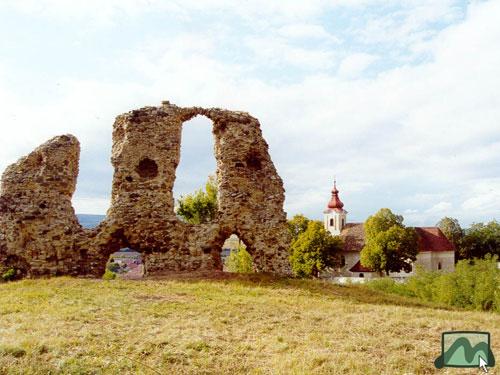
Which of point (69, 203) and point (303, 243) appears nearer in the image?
point (69, 203)

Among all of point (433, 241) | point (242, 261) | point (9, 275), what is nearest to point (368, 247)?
point (433, 241)

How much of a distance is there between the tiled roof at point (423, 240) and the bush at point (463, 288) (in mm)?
18817

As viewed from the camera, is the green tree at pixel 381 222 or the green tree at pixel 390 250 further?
the green tree at pixel 381 222

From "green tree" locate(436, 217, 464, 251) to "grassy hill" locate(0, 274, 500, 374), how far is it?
52558mm

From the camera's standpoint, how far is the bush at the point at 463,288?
1049 inches

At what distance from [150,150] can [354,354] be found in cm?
1092

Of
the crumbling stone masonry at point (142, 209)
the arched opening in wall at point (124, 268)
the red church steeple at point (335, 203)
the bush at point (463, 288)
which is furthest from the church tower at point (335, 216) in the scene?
the crumbling stone masonry at point (142, 209)

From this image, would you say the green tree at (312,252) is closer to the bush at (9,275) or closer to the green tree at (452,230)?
the green tree at (452,230)

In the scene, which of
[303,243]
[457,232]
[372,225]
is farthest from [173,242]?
[457,232]

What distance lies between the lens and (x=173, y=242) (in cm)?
1608

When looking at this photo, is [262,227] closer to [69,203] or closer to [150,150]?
[150,150]

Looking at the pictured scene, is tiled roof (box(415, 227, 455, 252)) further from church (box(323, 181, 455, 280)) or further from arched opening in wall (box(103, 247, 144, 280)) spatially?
arched opening in wall (box(103, 247, 144, 280))

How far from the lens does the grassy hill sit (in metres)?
6.73

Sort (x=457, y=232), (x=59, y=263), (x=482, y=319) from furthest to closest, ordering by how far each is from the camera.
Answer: (x=457, y=232)
(x=59, y=263)
(x=482, y=319)
